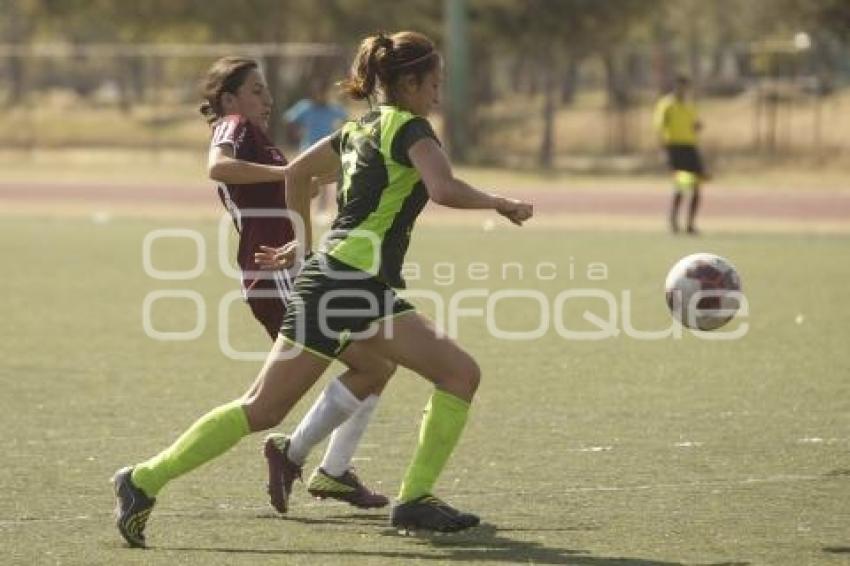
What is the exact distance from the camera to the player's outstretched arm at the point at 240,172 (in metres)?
8.12

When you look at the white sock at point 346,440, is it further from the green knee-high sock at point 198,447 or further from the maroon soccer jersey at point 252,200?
the green knee-high sock at point 198,447

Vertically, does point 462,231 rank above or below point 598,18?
below

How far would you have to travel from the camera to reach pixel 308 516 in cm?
836

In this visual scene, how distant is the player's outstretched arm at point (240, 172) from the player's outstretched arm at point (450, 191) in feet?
3.08

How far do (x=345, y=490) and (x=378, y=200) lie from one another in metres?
1.45

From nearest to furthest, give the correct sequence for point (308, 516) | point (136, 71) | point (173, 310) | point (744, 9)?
point (308, 516) → point (173, 310) → point (744, 9) → point (136, 71)

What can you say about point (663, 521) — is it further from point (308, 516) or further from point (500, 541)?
point (308, 516)

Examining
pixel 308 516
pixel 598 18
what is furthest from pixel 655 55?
pixel 308 516

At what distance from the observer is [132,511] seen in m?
7.52

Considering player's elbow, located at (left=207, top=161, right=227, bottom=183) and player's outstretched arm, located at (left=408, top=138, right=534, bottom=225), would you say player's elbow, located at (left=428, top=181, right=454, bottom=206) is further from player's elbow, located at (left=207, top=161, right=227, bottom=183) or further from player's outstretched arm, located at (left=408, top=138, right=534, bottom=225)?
player's elbow, located at (left=207, top=161, right=227, bottom=183)

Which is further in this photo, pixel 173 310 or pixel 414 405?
pixel 173 310

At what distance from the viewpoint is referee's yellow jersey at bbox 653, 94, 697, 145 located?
2667 centimetres

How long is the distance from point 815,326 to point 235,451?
283 inches

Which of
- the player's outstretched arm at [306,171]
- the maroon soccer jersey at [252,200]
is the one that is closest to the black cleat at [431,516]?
Answer: the player's outstretched arm at [306,171]
